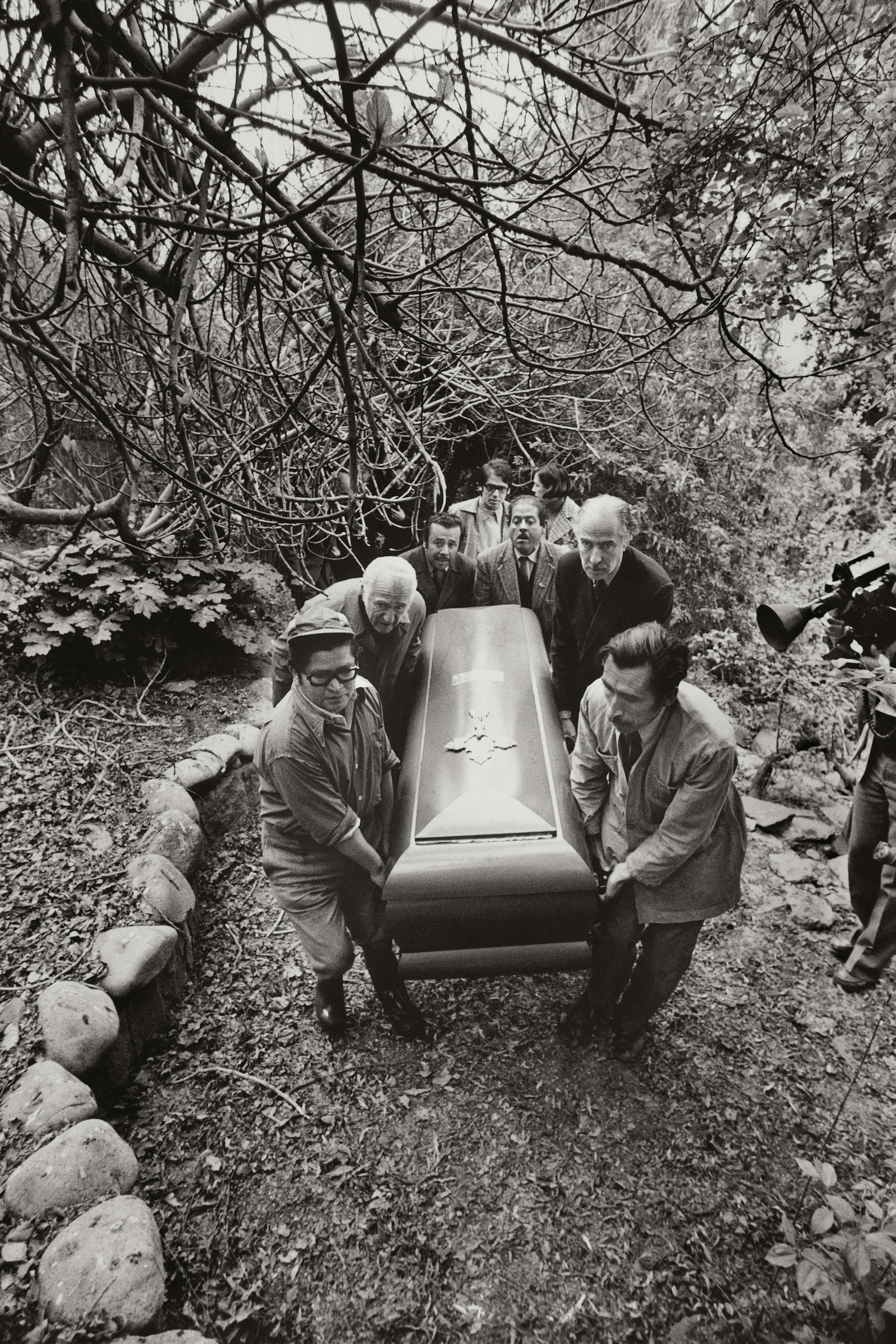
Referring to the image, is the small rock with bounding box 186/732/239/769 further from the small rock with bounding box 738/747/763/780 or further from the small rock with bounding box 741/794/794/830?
the small rock with bounding box 738/747/763/780

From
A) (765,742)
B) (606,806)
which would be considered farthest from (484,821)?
(765,742)

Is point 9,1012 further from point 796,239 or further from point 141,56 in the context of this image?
point 796,239

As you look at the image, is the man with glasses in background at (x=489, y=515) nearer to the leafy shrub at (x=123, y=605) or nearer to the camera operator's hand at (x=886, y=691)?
the leafy shrub at (x=123, y=605)

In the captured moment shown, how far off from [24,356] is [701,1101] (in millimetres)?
3432

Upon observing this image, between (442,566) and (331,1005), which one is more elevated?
(442,566)

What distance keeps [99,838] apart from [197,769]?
2.02 ft

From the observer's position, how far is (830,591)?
7.93 ft

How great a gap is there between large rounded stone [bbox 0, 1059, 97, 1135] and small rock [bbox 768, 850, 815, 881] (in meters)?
3.41

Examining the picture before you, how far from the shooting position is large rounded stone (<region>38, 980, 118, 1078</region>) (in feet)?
7.25

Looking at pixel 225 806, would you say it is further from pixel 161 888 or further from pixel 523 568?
pixel 523 568

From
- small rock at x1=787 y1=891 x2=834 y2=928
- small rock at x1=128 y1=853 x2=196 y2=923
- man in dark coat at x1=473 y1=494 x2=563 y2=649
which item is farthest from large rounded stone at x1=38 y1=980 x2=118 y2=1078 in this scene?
small rock at x1=787 y1=891 x2=834 y2=928

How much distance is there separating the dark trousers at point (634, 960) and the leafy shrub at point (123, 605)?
266 centimetres

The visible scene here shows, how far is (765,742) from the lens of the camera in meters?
4.76

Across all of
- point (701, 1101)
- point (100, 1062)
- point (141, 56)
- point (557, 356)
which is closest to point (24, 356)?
point (141, 56)
